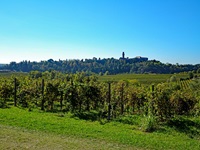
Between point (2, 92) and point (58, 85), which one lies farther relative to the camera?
point (2, 92)

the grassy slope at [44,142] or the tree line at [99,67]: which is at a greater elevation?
the tree line at [99,67]

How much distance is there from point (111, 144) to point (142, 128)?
3358mm

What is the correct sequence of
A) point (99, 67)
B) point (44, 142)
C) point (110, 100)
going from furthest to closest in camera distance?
1. point (99, 67)
2. point (110, 100)
3. point (44, 142)

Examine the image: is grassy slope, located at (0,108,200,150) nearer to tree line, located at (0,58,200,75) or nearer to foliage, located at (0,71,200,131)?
foliage, located at (0,71,200,131)

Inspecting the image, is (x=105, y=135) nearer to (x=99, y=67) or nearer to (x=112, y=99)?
(x=112, y=99)

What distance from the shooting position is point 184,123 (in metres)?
12.7

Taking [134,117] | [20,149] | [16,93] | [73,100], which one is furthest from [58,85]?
[20,149]

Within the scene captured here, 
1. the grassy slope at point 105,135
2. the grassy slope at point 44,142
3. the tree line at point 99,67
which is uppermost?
the tree line at point 99,67

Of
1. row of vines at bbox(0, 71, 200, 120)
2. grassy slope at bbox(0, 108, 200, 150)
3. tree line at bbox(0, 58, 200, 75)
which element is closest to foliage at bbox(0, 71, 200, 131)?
row of vines at bbox(0, 71, 200, 120)

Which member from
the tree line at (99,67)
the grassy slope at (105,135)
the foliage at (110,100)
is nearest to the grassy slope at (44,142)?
the grassy slope at (105,135)

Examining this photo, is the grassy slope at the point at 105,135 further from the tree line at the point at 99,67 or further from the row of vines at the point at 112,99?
the tree line at the point at 99,67

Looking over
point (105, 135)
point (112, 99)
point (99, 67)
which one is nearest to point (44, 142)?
point (105, 135)

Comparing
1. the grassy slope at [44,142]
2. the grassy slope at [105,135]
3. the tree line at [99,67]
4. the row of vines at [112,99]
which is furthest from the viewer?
the tree line at [99,67]

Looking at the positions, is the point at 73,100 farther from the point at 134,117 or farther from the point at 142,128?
the point at 142,128
